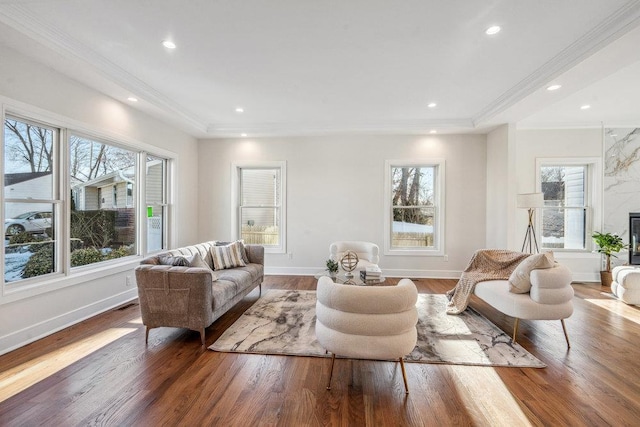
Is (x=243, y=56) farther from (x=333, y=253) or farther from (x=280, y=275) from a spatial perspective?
(x=280, y=275)

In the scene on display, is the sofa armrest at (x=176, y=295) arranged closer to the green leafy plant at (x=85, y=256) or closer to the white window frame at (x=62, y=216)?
the white window frame at (x=62, y=216)

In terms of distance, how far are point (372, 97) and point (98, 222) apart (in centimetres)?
403

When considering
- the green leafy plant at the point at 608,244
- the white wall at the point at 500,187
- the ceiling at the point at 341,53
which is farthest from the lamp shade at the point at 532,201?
the green leafy plant at the point at 608,244

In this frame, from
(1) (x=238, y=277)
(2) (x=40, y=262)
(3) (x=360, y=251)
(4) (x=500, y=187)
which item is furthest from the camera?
(4) (x=500, y=187)

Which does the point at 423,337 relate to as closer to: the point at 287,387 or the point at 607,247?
the point at 287,387

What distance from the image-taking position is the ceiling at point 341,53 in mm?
2254

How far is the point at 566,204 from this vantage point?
540cm

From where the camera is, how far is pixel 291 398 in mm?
1987

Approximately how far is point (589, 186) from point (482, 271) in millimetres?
3530

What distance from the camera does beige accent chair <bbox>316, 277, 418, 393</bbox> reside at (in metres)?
1.93

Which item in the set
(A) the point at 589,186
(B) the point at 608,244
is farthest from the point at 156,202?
(A) the point at 589,186

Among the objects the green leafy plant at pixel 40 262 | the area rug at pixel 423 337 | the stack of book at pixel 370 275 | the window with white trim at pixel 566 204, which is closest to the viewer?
the area rug at pixel 423 337

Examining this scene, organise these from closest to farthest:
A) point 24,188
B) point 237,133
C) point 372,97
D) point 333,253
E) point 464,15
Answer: point 464,15 < point 24,188 < point 372,97 < point 333,253 < point 237,133

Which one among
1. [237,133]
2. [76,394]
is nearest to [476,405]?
[76,394]
